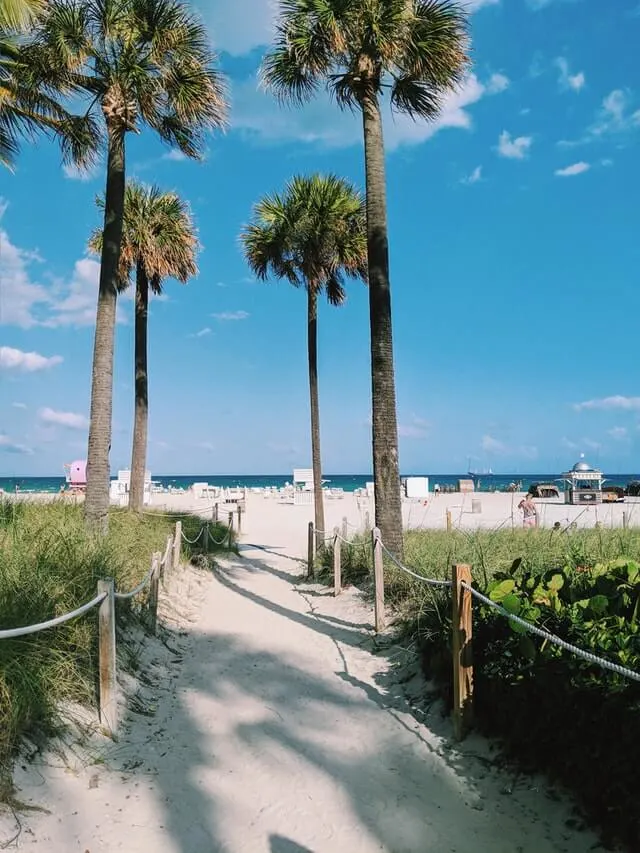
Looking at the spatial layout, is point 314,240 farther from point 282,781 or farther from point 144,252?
point 282,781

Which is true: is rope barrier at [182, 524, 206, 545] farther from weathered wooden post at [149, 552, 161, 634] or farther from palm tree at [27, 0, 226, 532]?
weathered wooden post at [149, 552, 161, 634]

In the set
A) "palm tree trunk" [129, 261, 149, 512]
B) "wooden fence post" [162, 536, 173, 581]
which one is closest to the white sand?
"wooden fence post" [162, 536, 173, 581]

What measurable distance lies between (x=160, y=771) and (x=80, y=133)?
1135 centimetres

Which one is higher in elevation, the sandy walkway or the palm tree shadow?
the sandy walkway

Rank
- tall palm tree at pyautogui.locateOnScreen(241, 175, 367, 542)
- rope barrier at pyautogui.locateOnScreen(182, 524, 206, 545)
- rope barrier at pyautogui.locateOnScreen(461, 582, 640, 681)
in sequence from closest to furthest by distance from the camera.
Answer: rope barrier at pyautogui.locateOnScreen(461, 582, 640, 681) < rope barrier at pyautogui.locateOnScreen(182, 524, 206, 545) < tall palm tree at pyautogui.locateOnScreen(241, 175, 367, 542)

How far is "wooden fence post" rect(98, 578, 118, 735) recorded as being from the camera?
465cm

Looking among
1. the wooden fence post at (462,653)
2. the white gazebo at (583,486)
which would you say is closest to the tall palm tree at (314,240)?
the wooden fence post at (462,653)

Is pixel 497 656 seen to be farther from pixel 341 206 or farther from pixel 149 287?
pixel 149 287

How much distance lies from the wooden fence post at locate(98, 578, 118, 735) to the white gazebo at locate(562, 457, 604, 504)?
3690 cm

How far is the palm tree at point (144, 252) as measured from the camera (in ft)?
57.3

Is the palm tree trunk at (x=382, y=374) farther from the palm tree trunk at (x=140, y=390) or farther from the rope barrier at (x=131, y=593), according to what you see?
the palm tree trunk at (x=140, y=390)

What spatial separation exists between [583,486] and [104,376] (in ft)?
140

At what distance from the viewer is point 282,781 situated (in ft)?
14.2

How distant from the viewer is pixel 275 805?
4004 mm
